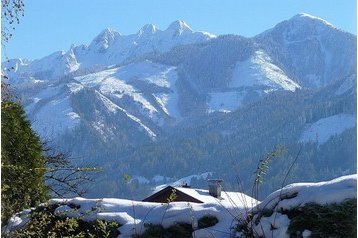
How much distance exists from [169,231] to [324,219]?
1043 mm

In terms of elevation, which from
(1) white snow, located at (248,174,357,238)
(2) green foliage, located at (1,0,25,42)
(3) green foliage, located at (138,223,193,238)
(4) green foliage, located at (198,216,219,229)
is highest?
(2) green foliage, located at (1,0,25,42)

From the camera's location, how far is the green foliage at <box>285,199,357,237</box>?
334 centimetres

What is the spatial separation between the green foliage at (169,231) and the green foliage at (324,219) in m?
0.71

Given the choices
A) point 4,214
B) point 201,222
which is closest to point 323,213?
point 201,222

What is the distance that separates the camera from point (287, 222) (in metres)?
3.52

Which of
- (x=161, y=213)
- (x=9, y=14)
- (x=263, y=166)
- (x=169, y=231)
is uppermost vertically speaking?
(x=9, y=14)

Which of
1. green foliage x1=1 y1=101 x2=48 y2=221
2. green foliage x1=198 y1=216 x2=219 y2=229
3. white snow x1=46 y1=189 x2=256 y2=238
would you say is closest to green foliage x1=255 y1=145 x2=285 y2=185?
white snow x1=46 y1=189 x2=256 y2=238

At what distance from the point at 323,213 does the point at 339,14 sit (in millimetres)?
1324

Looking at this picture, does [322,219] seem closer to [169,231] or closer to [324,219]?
[324,219]

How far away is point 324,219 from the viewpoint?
→ 11.3 ft

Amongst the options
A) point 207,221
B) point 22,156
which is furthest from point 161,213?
point 22,156

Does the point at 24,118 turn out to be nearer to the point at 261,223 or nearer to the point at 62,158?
the point at 261,223

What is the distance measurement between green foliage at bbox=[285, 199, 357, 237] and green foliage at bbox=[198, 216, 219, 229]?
1.73ft

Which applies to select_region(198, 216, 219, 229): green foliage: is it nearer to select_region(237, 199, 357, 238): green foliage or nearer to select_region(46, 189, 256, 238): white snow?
select_region(46, 189, 256, 238): white snow
